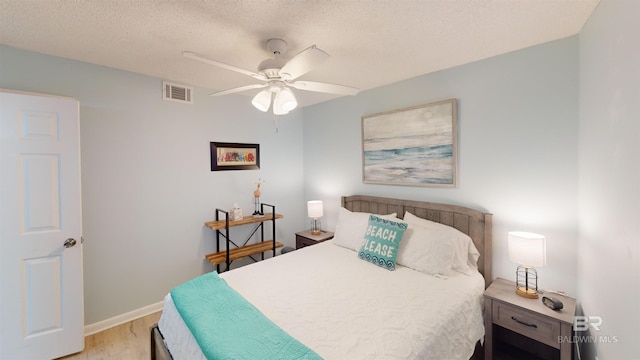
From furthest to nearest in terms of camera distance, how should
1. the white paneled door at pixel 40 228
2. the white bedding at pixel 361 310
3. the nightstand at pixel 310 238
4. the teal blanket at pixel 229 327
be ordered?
the nightstand at pixel 310 238
the white paneled door at pixel 40 228
the white bedding at pixel 361 310
the teal blanket at pixel 229 327

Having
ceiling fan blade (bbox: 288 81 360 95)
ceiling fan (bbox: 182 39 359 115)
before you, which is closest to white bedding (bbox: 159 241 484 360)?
ceiling fan (bbox: 182 39 359 115)

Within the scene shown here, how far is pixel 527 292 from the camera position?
1.86m

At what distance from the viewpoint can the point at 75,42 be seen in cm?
195

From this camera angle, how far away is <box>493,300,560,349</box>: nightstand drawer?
63.7 inches

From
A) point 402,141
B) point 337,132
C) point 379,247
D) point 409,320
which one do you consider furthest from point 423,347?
point 337,132

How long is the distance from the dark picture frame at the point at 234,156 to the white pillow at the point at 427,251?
7.12 ft

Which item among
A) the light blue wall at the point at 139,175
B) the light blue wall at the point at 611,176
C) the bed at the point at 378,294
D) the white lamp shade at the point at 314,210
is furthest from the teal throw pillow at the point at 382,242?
the light blue wall at the point at 139,175

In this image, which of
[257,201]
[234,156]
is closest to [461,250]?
[257,201]

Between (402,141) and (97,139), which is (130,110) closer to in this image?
(97,139)

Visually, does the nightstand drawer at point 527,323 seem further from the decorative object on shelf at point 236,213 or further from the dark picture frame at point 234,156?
the dark picture frame at point 234,156

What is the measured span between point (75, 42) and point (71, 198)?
3.99 ft

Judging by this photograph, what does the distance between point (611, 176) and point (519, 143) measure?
2.75ft

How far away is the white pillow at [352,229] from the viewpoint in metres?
2.67

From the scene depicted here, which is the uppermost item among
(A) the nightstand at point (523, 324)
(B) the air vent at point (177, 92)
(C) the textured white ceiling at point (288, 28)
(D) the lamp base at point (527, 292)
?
(C) the textured white ceiling at point (288, 28)
